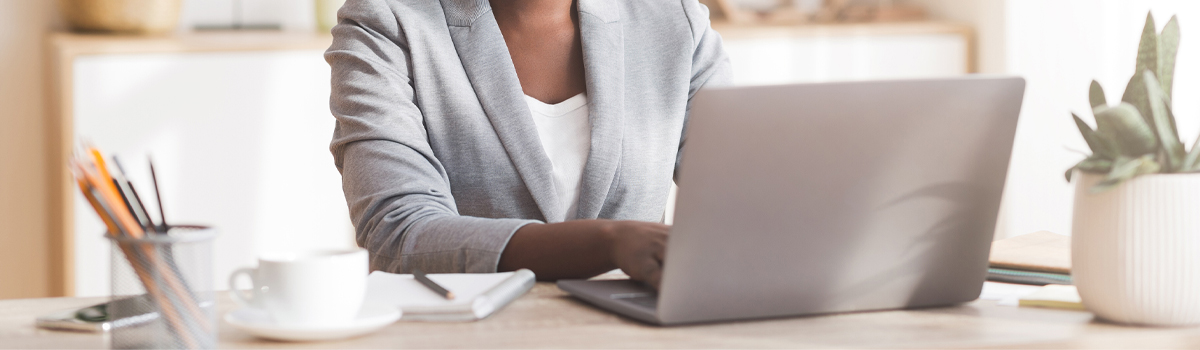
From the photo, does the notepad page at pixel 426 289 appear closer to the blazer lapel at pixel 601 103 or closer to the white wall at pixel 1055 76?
the blazer lapel at pixel 601 103

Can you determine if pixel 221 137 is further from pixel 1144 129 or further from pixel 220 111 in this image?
pixel 1144 129

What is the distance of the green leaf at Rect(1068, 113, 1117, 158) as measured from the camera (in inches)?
33.3

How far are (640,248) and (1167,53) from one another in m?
0.44

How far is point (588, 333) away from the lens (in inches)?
32.5

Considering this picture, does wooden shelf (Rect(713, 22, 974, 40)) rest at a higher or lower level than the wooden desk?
higher

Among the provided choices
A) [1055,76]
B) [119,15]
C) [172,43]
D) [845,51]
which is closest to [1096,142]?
[1055,76]

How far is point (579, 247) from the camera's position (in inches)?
40.9

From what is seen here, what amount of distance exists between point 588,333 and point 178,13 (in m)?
2.21

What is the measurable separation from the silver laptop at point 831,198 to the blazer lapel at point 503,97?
1.55 ft

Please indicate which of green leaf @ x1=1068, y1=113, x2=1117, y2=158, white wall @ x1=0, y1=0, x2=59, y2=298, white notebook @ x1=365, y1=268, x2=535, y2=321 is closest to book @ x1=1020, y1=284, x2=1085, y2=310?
green leaf @ x1=1068, y1=113, x2=1117, y2=158

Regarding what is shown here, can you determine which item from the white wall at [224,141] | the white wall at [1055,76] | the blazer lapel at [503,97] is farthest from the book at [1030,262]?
Result: the white wall at [224,141]

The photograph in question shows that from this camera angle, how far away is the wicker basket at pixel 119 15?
2574 mm

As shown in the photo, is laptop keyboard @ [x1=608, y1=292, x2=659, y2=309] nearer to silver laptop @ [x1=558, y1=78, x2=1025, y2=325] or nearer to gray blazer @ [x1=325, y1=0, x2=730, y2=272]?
silver laptop @ [x1=558, y1=78, x2=1025, y2=325]

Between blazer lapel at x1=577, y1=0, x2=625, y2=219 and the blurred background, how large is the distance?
1.17 metres
